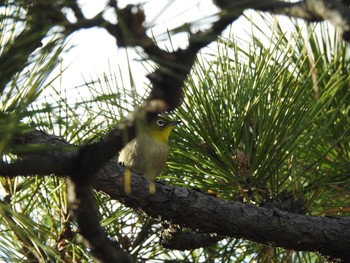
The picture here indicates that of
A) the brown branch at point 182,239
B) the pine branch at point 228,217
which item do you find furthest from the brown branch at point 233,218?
the brown branch at point 182,239

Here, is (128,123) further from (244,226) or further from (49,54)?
(244,226)

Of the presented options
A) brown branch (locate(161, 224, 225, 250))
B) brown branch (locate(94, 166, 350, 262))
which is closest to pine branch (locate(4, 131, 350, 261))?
brown branch (locate(94, 166, 350, 262))

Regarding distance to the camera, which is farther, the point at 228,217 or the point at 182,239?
the point at 182,239

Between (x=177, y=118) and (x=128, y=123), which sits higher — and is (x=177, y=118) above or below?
above

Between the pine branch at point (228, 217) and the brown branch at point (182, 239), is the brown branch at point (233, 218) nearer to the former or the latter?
the pine branch at point (228, 217)

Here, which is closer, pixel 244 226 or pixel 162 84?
pixel 162 84

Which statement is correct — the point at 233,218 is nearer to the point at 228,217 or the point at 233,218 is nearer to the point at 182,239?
the point at 228,217

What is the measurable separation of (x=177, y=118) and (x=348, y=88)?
67 centimetres

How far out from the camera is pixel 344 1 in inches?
46.8

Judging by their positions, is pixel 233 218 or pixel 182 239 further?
pixel 182 239

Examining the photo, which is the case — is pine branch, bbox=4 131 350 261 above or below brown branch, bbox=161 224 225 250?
below

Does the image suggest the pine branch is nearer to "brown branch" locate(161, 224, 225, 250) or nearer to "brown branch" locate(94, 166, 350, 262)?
"brown branch" locate(94, 166, 350, 262)

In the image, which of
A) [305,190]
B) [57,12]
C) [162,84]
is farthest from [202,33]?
[305,190]

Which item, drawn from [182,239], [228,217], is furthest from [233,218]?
[182,239]
